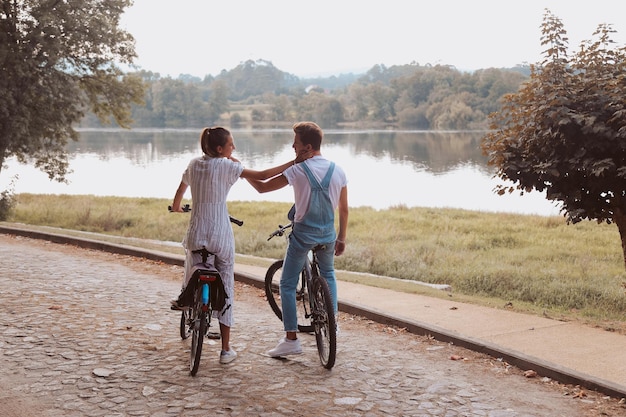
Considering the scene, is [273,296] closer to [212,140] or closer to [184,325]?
[184,325]

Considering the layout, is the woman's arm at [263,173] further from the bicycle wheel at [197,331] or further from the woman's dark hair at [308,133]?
the bicycle wheel at [197,331]

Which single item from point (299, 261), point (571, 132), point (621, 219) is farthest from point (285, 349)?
point (621, 219)

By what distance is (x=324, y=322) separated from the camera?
6.14 meters

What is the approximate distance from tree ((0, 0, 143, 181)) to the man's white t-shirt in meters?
17.5

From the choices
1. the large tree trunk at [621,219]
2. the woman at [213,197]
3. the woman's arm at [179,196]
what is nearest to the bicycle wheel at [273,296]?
the woman at [213,197]

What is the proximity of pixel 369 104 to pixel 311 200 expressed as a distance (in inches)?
4826

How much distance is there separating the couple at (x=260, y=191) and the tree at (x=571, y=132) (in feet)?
13.7

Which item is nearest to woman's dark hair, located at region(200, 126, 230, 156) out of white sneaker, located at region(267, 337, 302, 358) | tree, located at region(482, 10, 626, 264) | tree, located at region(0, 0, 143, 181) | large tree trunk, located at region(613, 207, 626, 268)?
white sneaker, located at region(267, 337, 302, 358)

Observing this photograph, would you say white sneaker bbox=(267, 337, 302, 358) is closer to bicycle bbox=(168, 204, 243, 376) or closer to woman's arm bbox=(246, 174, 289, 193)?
bicycle bbox=(168, 204, 243, 376)

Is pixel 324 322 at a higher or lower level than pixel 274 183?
lower

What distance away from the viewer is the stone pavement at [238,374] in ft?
17.2

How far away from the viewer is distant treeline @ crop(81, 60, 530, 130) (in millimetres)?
97938

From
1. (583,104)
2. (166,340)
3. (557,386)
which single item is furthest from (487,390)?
(583,104)

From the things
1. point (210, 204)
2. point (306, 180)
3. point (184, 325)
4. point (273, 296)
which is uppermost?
point (306, 180)
